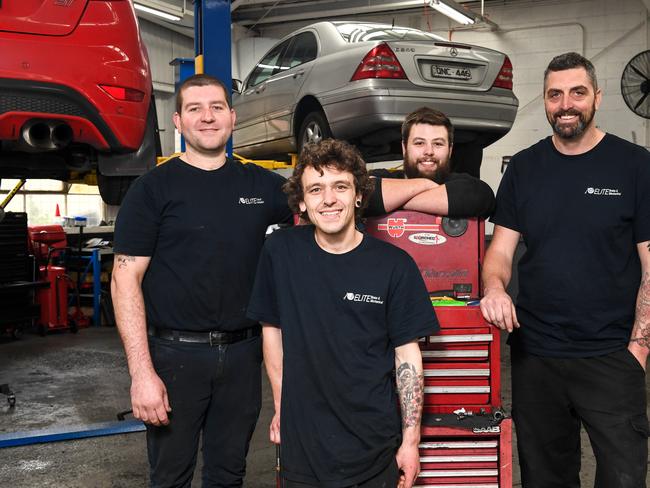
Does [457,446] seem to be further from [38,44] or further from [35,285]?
[35,285]

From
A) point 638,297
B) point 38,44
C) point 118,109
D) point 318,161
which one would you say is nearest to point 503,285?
point 638,297

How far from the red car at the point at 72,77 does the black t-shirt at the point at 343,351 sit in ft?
6.08

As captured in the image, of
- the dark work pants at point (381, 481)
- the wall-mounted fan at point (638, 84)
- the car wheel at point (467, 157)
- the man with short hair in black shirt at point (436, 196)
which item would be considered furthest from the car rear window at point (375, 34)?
the wall-mounted fan at point (638, 84)

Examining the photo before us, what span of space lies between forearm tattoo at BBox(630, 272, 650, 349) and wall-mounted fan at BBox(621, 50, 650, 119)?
8.82 m

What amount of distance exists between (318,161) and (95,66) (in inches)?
72.0

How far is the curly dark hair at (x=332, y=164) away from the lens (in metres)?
1.71

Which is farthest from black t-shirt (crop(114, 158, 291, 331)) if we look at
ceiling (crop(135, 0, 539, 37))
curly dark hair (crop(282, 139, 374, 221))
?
ceiling (crop(135, 0, 539, 37))

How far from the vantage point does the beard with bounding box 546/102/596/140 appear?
1942 millimetres

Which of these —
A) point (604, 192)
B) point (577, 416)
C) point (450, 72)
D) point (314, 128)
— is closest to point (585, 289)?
point (604, 192)

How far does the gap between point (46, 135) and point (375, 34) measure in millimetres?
2831

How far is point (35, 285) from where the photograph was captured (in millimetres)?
6934

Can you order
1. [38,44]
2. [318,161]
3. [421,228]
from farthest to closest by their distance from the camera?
[38,44]
[421,228]
[318,161]

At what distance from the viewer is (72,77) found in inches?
121

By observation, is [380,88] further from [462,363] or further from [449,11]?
[449,11]
